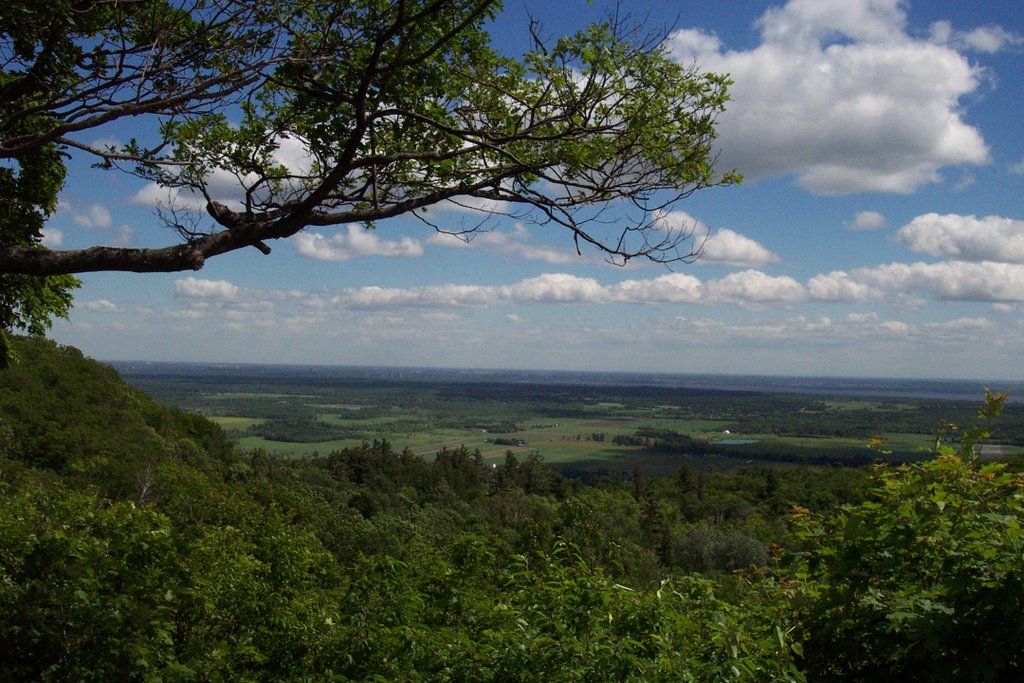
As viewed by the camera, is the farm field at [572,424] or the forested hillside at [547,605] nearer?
the forested hillside at [547,605]

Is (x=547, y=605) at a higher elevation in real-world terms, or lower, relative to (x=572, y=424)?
higher

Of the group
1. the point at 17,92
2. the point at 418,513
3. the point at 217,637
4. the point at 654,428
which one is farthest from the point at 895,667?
the point at 654,428

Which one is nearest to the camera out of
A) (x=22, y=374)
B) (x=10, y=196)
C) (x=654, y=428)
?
(x=10, y=196)

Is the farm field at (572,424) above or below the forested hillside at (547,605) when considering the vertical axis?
below

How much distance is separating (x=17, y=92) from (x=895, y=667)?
570cm

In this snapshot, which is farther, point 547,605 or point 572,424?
point 572,424

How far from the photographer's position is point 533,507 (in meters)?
42.2

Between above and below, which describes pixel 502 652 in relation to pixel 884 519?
below

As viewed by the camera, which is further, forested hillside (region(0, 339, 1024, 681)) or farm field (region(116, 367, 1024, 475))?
farm field (region(116, 367, 1024, 475))

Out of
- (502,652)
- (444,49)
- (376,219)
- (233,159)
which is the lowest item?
(502,652)

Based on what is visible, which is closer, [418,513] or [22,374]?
[22,374]

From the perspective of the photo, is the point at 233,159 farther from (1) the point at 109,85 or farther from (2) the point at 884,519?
(2) the point at 884,519

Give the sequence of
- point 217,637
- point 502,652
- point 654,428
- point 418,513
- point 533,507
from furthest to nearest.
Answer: point 654,428 < point 418,513 < point 533,507 < point 217,637 < point 502,652

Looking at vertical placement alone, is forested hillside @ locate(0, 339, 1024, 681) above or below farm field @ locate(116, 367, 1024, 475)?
above
